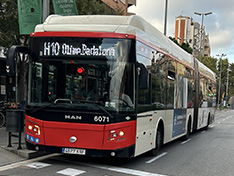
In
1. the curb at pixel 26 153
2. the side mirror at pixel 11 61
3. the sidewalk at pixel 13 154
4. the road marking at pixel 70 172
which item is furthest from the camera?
the curb at pixel 26 153

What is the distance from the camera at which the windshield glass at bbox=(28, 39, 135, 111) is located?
727 cm

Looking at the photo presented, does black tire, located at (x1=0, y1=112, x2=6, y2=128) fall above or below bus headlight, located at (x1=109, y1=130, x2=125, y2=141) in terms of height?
below

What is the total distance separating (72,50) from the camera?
7.44m

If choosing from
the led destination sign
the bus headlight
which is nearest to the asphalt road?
the bus headlight

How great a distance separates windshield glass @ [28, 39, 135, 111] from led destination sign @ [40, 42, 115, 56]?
4cm

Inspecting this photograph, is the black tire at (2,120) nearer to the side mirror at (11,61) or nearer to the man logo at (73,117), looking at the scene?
the side mirror at (11,61)

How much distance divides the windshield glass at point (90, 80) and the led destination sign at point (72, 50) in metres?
0.04

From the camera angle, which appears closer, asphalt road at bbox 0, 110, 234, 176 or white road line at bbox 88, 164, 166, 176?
A: asphalt road at bbox 0, 110, 234, 176

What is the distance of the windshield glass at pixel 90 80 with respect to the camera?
727 cm

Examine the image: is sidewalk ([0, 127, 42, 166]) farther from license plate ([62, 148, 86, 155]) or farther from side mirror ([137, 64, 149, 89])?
side mirror ([137, 64, 149, 89])

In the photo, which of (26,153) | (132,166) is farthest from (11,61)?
(132,166)

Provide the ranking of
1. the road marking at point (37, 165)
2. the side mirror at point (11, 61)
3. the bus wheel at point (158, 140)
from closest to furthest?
the side mirror at point (11, 61)
the road marking at point (37, 165)
the bus wheel at point (158, 140)

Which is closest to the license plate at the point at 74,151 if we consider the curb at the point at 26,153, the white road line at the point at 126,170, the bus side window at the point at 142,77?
the white road line at the point at 126,170

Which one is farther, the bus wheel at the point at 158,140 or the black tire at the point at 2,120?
Result: the black tire at the point at 2,120
